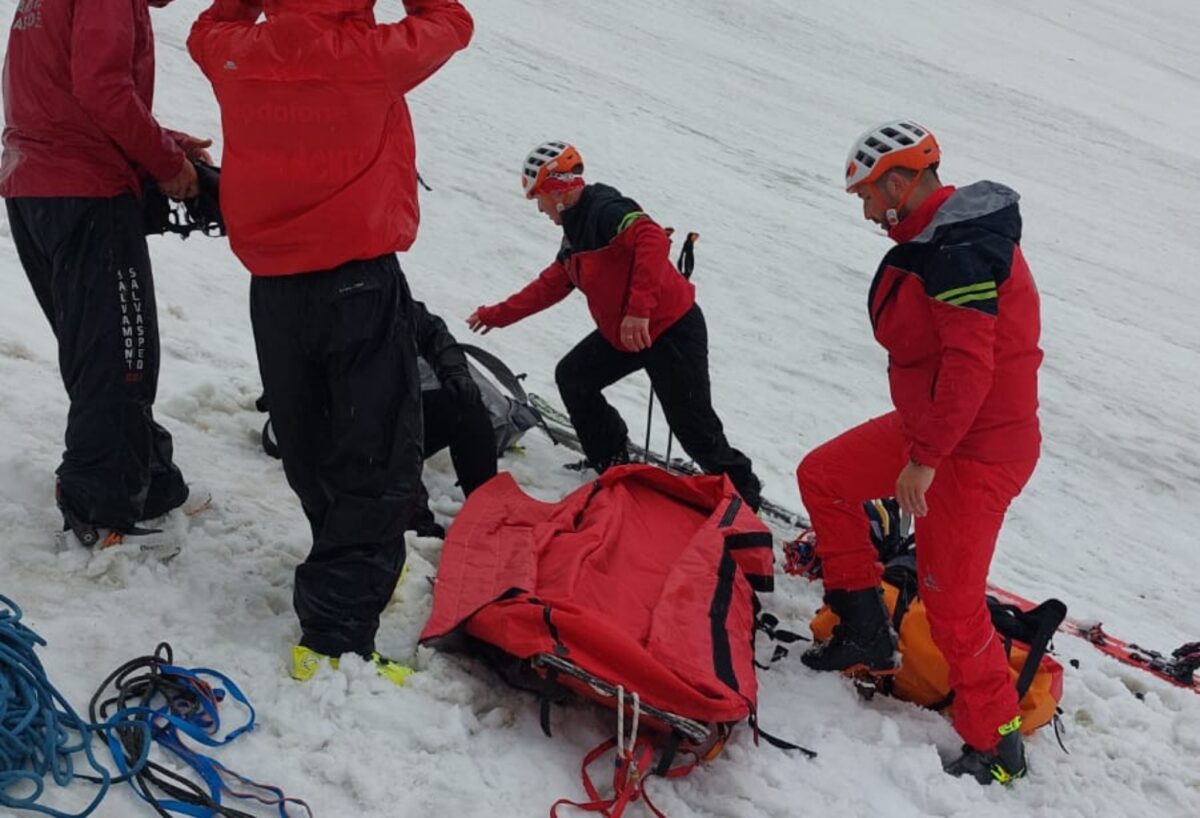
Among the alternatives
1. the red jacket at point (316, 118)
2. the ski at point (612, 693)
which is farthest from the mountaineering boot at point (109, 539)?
the ski at point (612, 693)

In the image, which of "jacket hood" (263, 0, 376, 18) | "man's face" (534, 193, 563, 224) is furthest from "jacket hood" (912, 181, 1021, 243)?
"man's face" (534, 193, 563, 224)

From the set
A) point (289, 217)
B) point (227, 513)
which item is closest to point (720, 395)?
point (227, 513)

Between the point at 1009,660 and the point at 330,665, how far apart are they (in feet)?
8.83

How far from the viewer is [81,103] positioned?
3562mm

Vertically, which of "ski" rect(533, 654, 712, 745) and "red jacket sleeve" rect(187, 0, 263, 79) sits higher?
"red jacket sleeve" rect(187, 0, 263, 79)

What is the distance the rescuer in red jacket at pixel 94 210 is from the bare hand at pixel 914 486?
2815 millimetres

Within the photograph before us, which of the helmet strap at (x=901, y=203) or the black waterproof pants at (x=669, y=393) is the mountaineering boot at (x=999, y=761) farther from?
the black waterproof pants at (x=669, y=393)

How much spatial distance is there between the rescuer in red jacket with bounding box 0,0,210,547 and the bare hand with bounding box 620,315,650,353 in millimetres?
2126

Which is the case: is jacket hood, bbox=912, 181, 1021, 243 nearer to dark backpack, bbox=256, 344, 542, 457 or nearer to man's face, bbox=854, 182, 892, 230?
man's face, bbox=854, 182, 892, 230

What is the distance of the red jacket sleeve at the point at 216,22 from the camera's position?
3.30 meters

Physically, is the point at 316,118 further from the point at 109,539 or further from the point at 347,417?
the point at 109,539

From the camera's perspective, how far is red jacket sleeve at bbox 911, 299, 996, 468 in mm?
3590

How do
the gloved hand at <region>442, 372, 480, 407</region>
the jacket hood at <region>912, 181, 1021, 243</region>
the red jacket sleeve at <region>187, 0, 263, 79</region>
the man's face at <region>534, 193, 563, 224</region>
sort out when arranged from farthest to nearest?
the man's face at <region>534, 193, 563, 224</region>
the gloved hand at <region>442, 372, 480, 407</region>
the jacket hood at <region>912, 181, 1021, 243</region>
the red jacket sleeve at <region>187, 0, 263, 79</region>

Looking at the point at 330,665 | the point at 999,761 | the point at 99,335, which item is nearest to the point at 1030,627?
the point at 999,761
